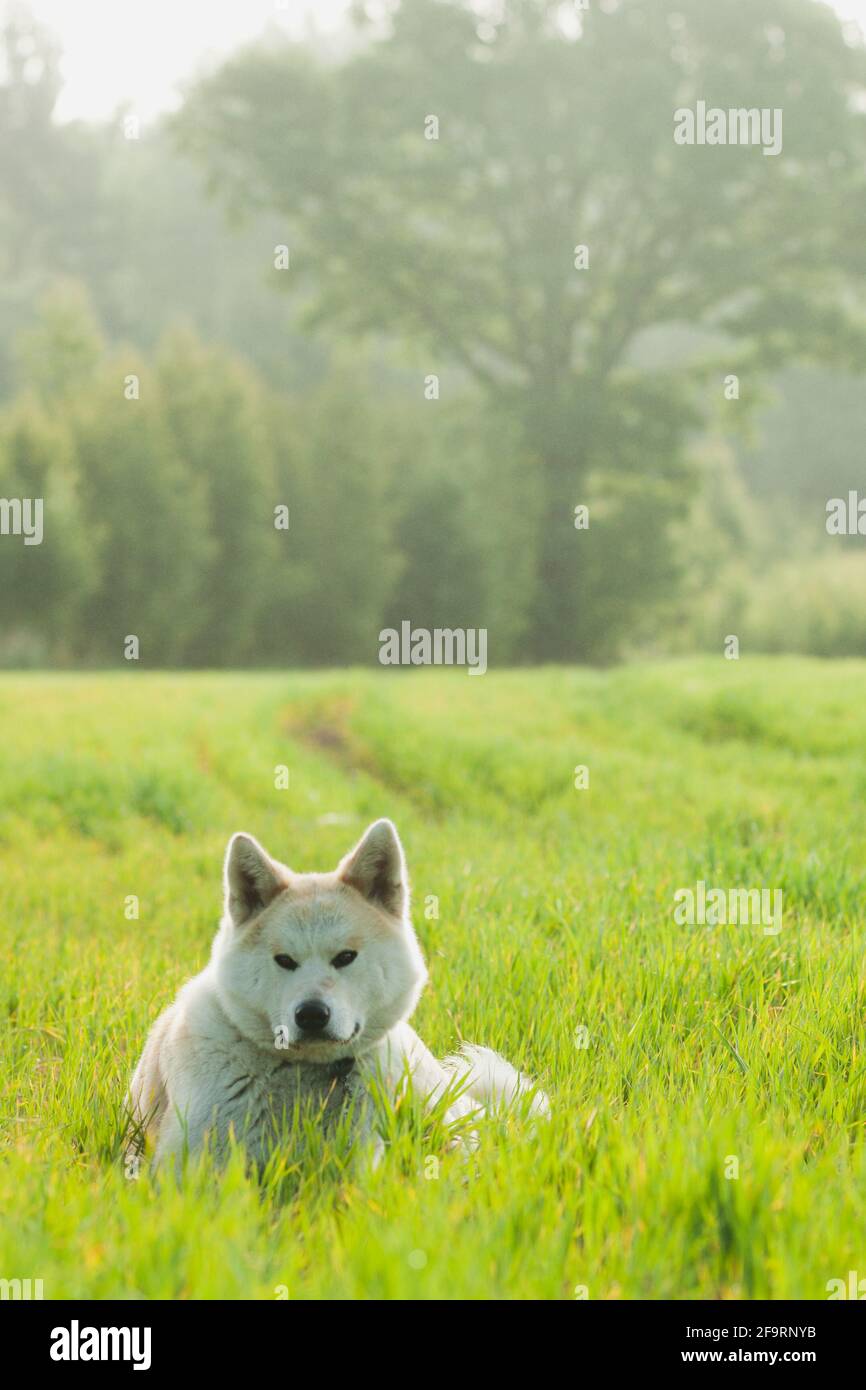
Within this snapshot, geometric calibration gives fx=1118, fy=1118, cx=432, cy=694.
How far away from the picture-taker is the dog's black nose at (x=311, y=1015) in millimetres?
2926

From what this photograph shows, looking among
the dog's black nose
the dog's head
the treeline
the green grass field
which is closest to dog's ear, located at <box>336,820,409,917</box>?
the dog's head

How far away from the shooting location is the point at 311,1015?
2932mm

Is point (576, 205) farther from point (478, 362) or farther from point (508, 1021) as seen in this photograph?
point (508, 1021)

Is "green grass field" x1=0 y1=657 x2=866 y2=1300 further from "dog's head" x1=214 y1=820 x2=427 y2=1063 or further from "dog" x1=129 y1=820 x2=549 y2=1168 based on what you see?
"dog's head" x1=214 y1=820 x2=427 y2=1063

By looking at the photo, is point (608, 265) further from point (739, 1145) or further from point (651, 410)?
point (739, 1145)

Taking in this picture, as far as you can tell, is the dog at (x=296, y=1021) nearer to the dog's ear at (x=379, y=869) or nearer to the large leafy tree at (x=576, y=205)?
the dog's ear at (x=379, y=869)

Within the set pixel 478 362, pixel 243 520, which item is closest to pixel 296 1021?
pixel 243 520

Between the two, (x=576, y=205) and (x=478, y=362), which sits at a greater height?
(x=576, y=205)

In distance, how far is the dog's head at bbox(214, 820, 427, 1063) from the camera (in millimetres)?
3000

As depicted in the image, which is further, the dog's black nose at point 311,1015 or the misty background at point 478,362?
the misty background at point 478,362

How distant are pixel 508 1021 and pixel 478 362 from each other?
29.6 metres

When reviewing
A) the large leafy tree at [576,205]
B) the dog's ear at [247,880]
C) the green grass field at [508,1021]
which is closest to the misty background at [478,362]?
A: the large leafy tree at [576,205]

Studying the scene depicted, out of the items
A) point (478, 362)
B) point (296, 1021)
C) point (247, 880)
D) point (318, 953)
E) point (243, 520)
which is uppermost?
point (478, 362)
